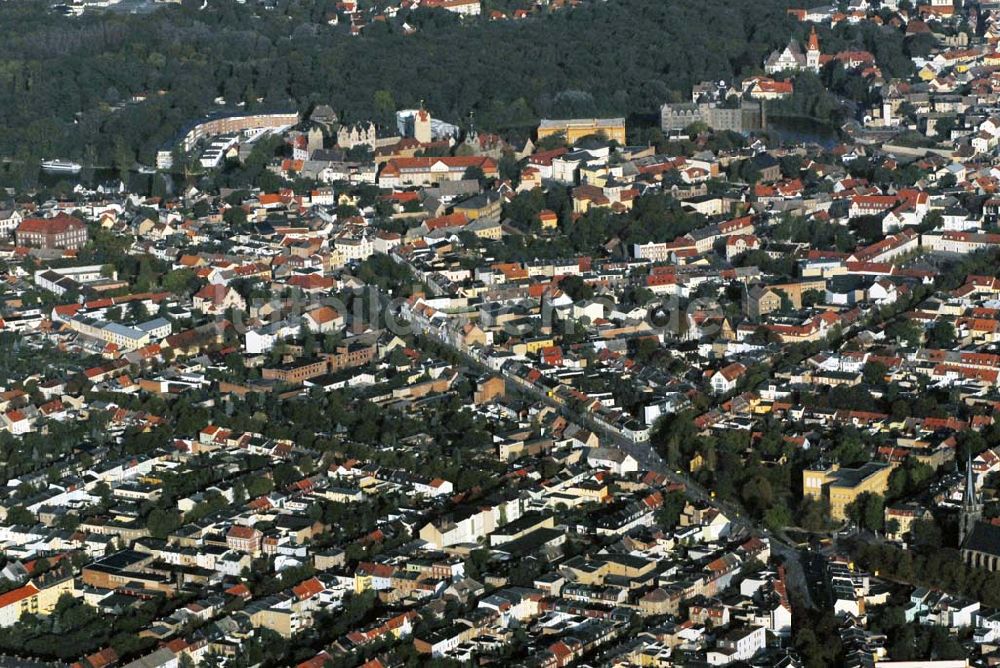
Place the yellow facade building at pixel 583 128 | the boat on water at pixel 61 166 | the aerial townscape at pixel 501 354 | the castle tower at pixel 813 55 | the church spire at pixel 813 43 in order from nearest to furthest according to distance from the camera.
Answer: the aerial townscape at pixel 501 354 < the boat on water at pixel 61 166 < the yellow facade building at pixel 583 128 < the castle tower at pixel 813 55 < the church spire at pixel 813 43

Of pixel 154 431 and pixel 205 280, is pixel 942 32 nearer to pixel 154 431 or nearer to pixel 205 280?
pixel 205 280

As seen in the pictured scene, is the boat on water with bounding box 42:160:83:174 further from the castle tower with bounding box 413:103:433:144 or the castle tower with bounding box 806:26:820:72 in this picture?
the castle tower with bounding box 806:26:820:72

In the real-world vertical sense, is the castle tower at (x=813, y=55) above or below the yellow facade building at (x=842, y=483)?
above

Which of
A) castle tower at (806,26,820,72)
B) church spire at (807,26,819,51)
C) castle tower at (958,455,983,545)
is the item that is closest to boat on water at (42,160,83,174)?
castle tower at (806,26,820,72)

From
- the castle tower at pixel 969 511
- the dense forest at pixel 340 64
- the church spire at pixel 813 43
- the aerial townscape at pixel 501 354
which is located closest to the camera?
the aerial townscape at pixel 501 354

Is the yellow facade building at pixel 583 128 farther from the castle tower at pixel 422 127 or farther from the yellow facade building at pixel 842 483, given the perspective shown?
the yellow facade building at pixel 842 483

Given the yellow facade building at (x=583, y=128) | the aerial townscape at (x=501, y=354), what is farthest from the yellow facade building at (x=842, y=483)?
the yellow facade building at (x=583, y=128)
